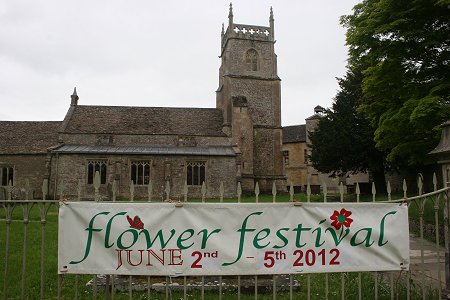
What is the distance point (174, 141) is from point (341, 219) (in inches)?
1119

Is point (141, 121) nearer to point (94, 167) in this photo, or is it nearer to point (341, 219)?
point (94, 167)

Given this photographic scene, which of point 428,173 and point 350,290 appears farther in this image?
point 428,173

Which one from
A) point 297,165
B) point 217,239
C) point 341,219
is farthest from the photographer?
point 297,165

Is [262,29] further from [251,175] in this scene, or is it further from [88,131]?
[88,131]

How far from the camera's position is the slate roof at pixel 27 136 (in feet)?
103

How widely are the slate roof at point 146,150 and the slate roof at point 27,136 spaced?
2.91 m

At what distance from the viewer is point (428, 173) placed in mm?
25703

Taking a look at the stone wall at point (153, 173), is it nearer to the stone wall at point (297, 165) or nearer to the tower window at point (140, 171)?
the tower window at point (140, 171)

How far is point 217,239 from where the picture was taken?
4402 millimetres

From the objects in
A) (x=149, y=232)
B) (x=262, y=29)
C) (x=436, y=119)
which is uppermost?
(x=262, y=29)

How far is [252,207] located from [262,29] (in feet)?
115

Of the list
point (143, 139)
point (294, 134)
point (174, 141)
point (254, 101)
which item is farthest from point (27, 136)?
point (294, 134)

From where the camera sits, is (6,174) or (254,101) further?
(254,101)

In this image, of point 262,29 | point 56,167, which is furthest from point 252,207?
point 262,29
